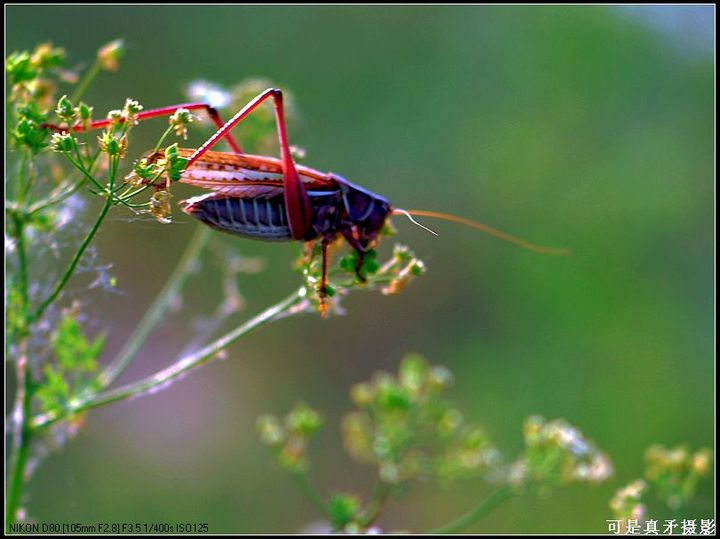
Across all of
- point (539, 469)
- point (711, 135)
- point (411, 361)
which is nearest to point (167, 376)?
point (411, 361)

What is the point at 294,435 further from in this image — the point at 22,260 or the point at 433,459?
the point at 22,260

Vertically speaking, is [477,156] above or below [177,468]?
above

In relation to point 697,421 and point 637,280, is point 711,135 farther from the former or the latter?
point 697,421

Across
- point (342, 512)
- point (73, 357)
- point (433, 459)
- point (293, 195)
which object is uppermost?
point (293, 195)

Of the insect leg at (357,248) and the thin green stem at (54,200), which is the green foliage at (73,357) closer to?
the thin green stem at (54,200)

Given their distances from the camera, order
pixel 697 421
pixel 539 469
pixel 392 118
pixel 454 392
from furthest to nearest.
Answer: pixel 392 118
pixel 454 392
pixel 697 421
pixel 539 469

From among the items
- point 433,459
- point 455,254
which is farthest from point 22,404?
point 455,254
